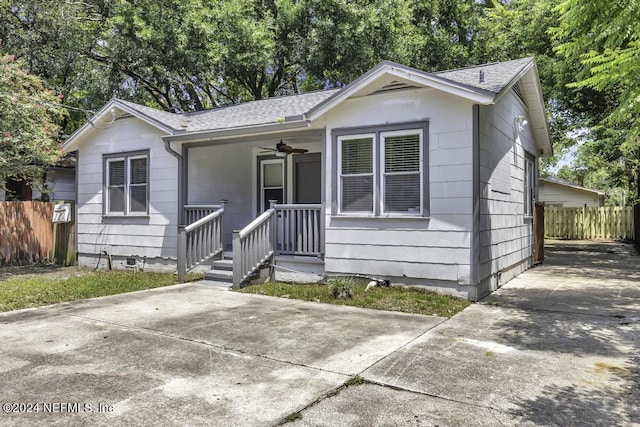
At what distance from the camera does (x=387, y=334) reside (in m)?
5.06

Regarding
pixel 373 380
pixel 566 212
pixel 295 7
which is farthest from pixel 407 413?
pixel 566 212

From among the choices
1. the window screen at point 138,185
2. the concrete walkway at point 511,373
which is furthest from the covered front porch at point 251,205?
the concrete walkway at point 511,373

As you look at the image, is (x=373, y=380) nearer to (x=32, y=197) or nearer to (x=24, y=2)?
(x=32, y=197)

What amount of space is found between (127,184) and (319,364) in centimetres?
833

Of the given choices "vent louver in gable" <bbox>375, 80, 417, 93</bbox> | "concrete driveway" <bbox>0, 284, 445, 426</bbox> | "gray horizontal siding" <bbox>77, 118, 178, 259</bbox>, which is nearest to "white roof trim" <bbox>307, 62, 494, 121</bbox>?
"vent louver in gable" <bbox>375, 80, 417, 93</bbox>

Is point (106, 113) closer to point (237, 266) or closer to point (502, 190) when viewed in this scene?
point (237, 266)

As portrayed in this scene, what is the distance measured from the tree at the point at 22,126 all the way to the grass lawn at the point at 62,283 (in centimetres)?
238

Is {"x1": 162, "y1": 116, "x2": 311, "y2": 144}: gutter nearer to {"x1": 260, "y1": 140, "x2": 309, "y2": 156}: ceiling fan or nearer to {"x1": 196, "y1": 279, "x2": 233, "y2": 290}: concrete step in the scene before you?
{"x1": 260, "y1": 140, "x2": 309, "y2": 156}: ceiling fan

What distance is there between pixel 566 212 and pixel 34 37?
25522 mm

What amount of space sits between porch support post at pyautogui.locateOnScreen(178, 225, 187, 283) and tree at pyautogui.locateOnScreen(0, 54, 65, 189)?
4.18 meters

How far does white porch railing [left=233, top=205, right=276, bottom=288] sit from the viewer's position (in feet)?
26.2

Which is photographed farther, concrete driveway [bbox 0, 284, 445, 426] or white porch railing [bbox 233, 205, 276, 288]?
white porch railing [bbox 233, 205, 276, 288]

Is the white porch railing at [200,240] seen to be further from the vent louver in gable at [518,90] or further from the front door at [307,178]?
the vent louver in gable at [518,90]

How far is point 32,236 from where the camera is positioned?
1157 cm
